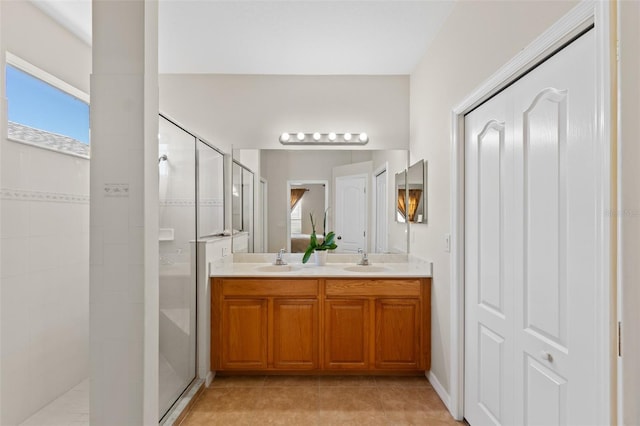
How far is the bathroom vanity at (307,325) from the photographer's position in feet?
9.36

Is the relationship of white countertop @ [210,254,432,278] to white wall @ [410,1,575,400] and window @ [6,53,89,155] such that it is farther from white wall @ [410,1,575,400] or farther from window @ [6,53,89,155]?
window @ [6,53,89,155]

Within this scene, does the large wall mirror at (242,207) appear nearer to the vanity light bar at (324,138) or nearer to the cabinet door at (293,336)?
the vanity light bar at (324,138)

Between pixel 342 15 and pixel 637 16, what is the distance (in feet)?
5.92

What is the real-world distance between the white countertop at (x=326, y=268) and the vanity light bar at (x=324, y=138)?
1072 millimetres

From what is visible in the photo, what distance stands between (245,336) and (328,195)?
56.8 inches

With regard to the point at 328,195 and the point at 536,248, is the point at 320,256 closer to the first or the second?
the point at 328,195

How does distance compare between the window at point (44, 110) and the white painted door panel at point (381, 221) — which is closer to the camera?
the window at point (44, 110)

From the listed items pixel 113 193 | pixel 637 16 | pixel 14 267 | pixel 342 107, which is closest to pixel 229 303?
pixel 14 267

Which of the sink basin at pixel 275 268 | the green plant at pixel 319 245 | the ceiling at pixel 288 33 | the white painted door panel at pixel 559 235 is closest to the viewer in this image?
the white painted door panel at pixel 559 235

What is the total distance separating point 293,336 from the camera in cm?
286

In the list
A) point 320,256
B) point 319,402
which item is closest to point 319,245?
point 320,256

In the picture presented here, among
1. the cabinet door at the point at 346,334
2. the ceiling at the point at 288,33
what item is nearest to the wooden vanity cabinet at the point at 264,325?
the cabinet door at the point at 346,334

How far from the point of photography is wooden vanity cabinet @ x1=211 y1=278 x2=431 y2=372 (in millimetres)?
2854

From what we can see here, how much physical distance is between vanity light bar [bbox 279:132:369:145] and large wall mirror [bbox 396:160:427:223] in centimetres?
50
